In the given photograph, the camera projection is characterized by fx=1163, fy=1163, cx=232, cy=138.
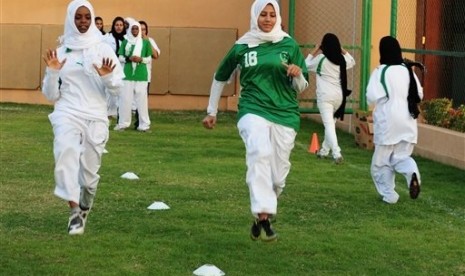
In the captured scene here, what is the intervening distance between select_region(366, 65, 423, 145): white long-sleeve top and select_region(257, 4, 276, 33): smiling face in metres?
3.38

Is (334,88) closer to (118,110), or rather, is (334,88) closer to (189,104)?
(118,110)

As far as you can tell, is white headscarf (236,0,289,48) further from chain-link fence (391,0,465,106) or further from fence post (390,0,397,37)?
fence post (390,0,397,37)

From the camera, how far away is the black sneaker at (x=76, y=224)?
32.9 ft

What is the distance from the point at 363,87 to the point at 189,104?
26.8ft

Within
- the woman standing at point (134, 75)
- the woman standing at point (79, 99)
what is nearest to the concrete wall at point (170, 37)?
the woman standing at point (134, 75)

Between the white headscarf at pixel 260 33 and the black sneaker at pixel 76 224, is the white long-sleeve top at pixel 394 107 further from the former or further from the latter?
the black sneaker at pixel 76 224

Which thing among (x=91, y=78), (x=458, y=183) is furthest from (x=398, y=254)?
(x=458, y=183)

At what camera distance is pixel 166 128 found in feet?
→ 73.7

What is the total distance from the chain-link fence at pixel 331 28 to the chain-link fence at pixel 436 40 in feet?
5.94

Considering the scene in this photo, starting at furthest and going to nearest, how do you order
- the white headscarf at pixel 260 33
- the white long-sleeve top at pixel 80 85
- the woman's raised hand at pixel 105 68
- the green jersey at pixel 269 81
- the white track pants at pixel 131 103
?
the white track pants at pixel 131 103 → the white long-sleeve top at pixel 80 85 → the woman's raised hand at pixel 105 68 → the white headscarf at pixel 260 33 → the green jersey at pixel 269 81

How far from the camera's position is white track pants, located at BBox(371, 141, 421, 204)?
1256 cm

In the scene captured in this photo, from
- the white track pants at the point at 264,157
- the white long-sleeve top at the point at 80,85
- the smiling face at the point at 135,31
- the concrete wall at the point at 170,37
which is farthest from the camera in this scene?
the concrete wall at the point at 170,37

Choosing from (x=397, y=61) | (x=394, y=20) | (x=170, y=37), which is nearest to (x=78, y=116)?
(x=397, y=61)

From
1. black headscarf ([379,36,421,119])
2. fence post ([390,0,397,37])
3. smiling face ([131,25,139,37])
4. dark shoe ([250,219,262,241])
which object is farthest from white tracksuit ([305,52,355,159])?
dark shoe ([250,219,262,241])
